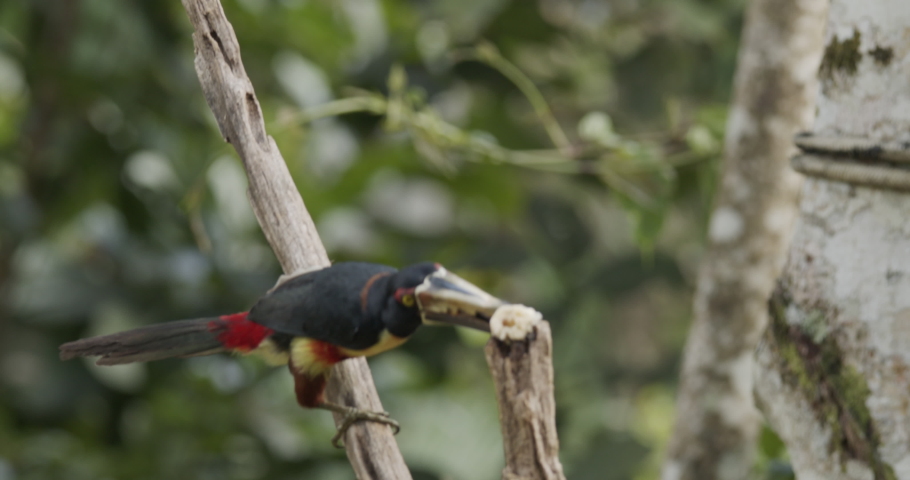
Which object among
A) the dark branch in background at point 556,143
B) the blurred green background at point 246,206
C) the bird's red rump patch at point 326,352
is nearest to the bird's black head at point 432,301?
the bird's red rump patch at point 326,352

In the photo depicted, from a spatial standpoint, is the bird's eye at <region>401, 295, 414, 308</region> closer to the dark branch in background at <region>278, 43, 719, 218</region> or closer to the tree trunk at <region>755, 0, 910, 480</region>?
the tree trunk at <region>755, 0, 910, 480</region>

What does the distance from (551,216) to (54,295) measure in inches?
49.4

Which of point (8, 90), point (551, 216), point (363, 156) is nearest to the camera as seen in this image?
point (363, 156)

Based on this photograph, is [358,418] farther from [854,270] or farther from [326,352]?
[854,270]

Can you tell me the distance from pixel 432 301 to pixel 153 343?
0.31 m

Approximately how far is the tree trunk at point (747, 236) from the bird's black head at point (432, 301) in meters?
0.70

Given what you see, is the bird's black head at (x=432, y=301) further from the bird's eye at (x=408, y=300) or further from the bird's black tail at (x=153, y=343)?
the bird's black tail at (x=153, y=343)

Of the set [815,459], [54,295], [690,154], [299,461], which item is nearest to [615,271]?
[690,154]

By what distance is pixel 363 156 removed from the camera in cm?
204

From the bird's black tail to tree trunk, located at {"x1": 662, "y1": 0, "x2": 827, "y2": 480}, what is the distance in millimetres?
773

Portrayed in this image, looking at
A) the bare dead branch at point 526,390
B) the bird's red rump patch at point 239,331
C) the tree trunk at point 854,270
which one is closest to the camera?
the bare dead branch at point 526,390

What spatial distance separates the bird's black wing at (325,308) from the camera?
86 centimetres

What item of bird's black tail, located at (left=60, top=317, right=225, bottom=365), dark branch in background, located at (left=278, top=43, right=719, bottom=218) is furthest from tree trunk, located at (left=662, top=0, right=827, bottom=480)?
bird's black tail, located at (left=60, top=317, right=225, bottom=365)

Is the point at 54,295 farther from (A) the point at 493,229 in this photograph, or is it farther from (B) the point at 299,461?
(A) the point at 493,229
